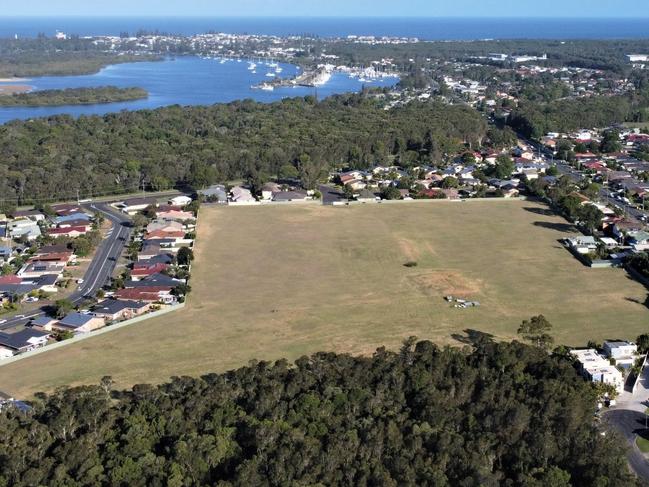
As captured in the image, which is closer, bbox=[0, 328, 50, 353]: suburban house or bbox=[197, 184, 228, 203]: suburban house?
bbox=[0, 328, 50, 353]: suburban house

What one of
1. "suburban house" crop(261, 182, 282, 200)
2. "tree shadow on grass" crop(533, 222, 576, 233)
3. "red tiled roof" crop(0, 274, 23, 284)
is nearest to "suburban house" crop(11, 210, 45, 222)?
"red tiled roof" crop(0, 274, 23, 284)

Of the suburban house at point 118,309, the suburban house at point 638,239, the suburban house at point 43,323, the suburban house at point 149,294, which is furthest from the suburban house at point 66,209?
the suburban house at point 638,239

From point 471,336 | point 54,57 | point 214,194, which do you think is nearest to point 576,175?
point 214,194

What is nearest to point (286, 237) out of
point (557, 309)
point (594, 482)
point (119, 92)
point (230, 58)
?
point (557, 309)

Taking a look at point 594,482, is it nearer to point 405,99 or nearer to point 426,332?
point 426,332

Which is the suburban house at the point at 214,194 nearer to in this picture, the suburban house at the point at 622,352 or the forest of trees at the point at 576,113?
the suburban house at the point at 622,352

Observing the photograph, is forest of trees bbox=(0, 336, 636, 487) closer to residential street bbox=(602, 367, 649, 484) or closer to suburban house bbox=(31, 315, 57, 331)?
residential street bbox=(602, 367, 649, 484)
